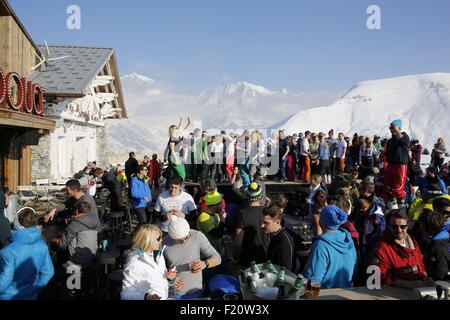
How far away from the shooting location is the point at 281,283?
3.04 meters

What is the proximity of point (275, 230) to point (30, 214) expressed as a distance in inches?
113

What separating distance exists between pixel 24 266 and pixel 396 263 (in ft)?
12.8

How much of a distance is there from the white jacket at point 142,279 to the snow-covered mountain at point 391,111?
47537 mm

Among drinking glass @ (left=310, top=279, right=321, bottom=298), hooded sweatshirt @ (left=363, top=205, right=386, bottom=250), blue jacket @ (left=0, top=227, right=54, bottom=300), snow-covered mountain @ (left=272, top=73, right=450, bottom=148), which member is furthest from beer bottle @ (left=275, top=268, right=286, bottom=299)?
snow-covered mountain @ (left=272, top=73, right=450, bottom=148)

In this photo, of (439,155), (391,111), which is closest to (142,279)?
(439,155)

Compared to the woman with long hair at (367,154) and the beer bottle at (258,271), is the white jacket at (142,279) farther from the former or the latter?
the woman with long hair at (367,154)

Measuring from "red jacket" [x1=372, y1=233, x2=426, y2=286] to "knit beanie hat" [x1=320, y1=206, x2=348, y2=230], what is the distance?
48 cm

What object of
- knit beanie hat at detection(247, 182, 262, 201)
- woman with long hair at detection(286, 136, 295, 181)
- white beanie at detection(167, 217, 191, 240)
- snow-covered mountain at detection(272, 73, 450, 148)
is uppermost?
snow-covered mountain at detection(272, 73, 450, 148)

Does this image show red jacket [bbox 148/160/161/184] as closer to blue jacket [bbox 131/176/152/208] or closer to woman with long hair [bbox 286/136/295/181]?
woman with long hair [bbox 286/136/295/181]

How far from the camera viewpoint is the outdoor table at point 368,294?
3.38m

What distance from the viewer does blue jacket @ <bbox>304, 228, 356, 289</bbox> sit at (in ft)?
12.3

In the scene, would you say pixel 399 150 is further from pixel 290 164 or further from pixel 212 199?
pixel 290 164

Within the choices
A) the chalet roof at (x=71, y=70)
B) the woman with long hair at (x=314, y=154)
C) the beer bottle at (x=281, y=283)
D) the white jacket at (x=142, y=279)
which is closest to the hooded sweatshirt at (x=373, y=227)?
the beer bottle at (x=281, y=283)
